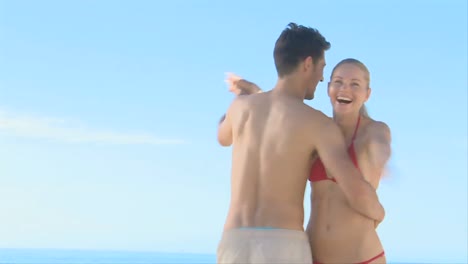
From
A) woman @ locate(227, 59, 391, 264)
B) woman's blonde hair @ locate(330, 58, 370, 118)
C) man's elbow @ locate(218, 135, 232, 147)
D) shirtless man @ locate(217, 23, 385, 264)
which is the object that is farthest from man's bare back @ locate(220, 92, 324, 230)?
woman's blonde hair @ locate(330, 58, 370, 118)

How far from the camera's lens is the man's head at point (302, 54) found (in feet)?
13.6

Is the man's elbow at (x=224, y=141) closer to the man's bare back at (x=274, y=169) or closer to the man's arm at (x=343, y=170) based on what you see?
the man's bare back at (x=274, y=169)

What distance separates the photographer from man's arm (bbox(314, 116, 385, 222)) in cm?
395

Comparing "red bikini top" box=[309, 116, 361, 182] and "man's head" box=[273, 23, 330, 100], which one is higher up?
"man's head" box=[273, 23, 330, 100]

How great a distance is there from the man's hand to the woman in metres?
0.42

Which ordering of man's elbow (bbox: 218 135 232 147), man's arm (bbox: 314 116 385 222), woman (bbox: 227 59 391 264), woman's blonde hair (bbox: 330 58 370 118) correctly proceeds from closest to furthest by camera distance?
man's arm (bbox: 314 116 385 222)
woman (bbox: 227 59 391 264)
woman's blonde hair (bbox: 330 58 370 118)
man's elbow (bbox: 218 135 232 147)

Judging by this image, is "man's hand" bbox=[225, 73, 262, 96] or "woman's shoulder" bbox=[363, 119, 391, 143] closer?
"woman's shoulder" bbox=[363, 119, 391, 143]

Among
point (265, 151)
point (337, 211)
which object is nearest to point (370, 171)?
point (337, 211)

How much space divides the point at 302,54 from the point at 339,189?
0.65 meters

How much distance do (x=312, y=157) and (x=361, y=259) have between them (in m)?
0.52

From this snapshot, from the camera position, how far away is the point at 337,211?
4.11 metres

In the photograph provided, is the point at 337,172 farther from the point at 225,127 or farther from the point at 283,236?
the point at 225,127

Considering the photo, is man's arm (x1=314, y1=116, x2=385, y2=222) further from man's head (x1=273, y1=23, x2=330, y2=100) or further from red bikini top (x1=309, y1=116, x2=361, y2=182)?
man's head (x1=273, y1=23, x2=330, y2=100)

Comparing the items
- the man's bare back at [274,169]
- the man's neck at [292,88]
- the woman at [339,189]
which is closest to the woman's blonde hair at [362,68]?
the woman at [339,189]
